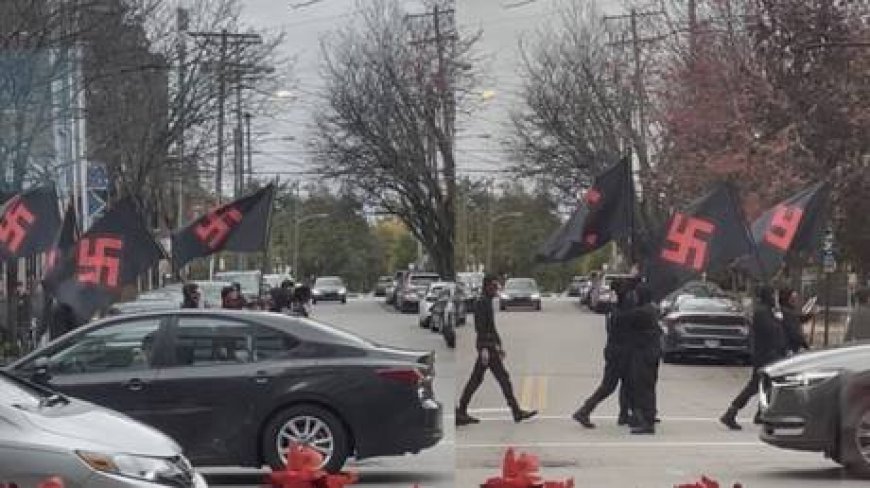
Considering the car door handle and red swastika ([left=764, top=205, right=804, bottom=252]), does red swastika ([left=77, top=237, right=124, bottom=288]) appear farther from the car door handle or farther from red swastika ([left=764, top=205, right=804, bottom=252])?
red swastika ([left=764, top=205, right=804, bottom=252])

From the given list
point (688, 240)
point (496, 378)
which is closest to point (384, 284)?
point (496, 378)

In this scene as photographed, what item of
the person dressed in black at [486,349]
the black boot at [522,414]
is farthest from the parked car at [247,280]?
the person dressed in black at [486,349]

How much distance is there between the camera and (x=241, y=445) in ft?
39.0

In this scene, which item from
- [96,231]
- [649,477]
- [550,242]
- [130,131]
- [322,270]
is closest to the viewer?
[550,242]

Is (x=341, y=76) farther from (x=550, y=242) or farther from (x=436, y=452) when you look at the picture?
(x=436, y=452)

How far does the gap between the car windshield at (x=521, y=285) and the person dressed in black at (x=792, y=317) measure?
3113mm

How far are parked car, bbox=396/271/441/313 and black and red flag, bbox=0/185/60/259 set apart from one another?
292 inches

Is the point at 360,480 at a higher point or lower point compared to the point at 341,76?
lower

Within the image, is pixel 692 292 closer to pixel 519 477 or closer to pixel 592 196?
pixel 592 196

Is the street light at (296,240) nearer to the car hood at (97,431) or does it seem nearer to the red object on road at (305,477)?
the car hood at (97,431)

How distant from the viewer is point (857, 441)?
1121 centimetres

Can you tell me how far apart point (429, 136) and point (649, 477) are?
405cm

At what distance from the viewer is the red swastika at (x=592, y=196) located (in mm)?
7820

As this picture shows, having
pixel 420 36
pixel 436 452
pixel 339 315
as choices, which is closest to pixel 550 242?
pixel 420 36
